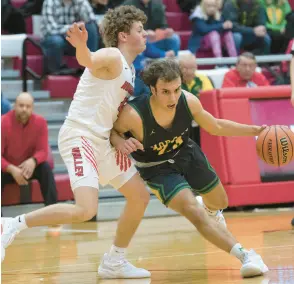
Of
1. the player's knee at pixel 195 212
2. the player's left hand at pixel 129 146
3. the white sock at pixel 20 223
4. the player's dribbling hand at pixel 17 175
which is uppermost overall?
the player's left hand at pixel 129 146

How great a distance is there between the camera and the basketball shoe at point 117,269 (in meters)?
5.34

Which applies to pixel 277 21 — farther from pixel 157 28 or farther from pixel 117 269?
pixel 117 269

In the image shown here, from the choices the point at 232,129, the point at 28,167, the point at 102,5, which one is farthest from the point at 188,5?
the point at 232,129

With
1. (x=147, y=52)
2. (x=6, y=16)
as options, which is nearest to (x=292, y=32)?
(x=147, y=52)

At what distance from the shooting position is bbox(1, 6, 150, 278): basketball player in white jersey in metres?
5.06

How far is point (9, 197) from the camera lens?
29.2 feet

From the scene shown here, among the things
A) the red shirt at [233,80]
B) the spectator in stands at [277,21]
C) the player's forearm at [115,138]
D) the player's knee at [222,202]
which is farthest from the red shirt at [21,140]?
the spectator in stands at [277,21]

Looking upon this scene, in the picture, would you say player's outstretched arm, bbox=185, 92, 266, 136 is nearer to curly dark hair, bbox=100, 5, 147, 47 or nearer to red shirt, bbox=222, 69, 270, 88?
curly dark hair, bbox=100, 5, 147, 47

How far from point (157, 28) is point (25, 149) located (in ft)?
9.89

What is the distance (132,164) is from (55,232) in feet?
9.21

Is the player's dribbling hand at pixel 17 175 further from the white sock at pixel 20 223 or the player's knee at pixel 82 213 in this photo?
the player's knee at pixel 82 213

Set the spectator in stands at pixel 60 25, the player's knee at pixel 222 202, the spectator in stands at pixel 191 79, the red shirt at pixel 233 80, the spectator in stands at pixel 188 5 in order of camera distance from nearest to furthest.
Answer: the player's knee at pixel 222 202, the spectator in stands at pixel 191 79, the red shirt at pixel 233 80, the spectator in stands at pixel 60 25, the spectator in stands at pixel 188 5

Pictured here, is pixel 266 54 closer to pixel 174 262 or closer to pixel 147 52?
pixel 147 52

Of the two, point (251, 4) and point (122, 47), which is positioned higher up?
point (122, 47)
